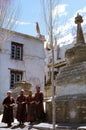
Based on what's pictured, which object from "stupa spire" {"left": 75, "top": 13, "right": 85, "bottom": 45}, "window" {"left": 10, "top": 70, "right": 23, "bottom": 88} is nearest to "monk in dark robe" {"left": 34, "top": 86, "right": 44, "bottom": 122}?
"stupa spire" {"left": 75, "top": 13, "right": 85, "bottom": 45}

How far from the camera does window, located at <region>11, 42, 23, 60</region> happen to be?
947 inches

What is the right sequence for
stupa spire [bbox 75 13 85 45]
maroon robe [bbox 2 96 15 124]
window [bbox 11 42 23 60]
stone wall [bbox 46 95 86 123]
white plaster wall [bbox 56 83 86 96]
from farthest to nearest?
window [bbox 11 42 23 60]
stupa spire [bbox 75 13 85 45]
maroon robe [bbox 2 96 15 124]
white plaster wall [bbox 56 83 86 96]
stone wall [bbox 46 95 86 123]

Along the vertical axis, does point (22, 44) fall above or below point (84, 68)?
above

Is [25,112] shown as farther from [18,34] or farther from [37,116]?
[18,34]

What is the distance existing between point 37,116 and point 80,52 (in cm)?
338

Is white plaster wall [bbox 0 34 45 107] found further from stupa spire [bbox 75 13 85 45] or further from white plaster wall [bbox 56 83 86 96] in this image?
white plaster wall [bbox 56 83 86 96]

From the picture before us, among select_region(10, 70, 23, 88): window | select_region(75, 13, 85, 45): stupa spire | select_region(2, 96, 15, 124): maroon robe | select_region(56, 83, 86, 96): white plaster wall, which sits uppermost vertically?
select_region(75, 13, 85, 45): stupa spire

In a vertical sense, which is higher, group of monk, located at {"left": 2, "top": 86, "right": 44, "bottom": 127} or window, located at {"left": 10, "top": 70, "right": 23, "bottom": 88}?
window, located at {"left": 10, "top": 70, "right": 23, "bottom": 88}

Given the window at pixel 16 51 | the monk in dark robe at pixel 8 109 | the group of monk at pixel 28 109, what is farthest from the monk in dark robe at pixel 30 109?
the window at pixel 16 51

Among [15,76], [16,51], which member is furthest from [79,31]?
[16,51]

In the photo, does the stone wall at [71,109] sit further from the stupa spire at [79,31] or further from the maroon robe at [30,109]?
the stupa spire at [79,31]

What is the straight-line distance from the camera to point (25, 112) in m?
13.0

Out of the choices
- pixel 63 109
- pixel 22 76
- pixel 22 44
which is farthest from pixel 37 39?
pixel 63 109

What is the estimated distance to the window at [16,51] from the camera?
78.9ft
